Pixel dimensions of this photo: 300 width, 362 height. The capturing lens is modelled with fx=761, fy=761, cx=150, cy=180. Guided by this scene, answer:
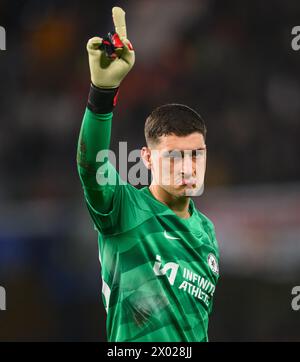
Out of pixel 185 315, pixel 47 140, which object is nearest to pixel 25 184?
pixel 47 140

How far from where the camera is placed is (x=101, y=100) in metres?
2.86

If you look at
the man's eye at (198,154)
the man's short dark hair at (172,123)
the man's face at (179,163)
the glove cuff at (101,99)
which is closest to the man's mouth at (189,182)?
the man's face at (179,163)

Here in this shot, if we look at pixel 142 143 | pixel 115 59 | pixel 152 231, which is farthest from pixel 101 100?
pixel 142 143

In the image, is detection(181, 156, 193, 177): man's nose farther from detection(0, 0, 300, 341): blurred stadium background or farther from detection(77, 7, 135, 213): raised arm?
detection(0, 0, 300, 341): blurred stadium background

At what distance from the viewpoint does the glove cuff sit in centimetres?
286

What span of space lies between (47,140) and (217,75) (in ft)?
6.30

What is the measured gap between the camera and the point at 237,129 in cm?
744

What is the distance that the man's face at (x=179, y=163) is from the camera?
3125 millimetres

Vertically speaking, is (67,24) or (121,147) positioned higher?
(67,24)

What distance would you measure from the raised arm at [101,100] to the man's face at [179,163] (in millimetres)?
281

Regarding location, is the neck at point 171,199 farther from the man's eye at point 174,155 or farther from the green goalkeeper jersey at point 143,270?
the man's eye at point 174,155

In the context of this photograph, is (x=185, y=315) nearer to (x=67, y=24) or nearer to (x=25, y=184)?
(x=25, y=184)

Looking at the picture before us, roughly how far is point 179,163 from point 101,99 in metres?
0.46

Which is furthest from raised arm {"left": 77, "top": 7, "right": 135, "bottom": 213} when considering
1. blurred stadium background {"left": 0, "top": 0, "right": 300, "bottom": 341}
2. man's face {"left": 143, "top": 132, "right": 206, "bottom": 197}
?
blurred stadium background {"left": 0, "top": 0, "right": 300, "bottom": 341}
